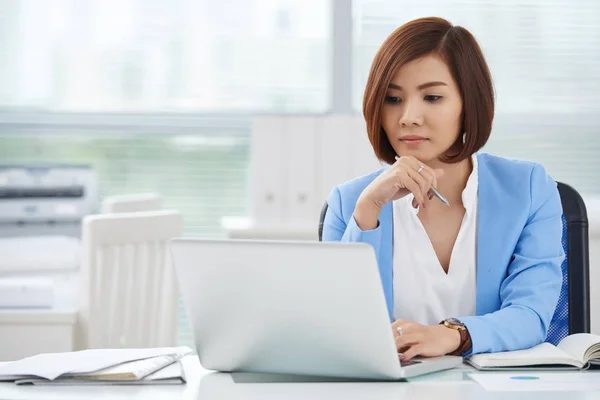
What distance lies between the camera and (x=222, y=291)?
54.9 inches

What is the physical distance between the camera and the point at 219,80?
4.27 metres

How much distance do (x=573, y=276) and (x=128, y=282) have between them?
4.37ft

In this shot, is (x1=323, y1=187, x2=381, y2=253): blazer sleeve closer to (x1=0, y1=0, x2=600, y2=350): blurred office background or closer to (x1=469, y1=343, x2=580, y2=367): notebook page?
(x1=469, y1=343, x2=580, y2=367): notebook page

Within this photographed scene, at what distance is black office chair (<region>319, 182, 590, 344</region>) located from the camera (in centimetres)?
192

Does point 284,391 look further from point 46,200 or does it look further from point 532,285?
point 46,200

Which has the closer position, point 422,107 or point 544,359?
point 544,359

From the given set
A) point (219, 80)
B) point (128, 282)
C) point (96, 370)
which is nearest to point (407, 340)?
point (96, 370)

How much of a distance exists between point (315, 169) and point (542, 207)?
185 cm

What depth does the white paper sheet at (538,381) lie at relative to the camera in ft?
4.52

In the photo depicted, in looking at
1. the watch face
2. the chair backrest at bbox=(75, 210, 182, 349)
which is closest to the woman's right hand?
the watch face

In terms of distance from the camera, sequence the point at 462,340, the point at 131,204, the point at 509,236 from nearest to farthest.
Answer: the point at 462,340
the point at 509,236
the point at 131,204

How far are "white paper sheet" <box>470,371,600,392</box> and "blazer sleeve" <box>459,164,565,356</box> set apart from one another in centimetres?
14

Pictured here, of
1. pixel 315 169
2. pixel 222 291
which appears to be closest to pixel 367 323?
pixel 222 291

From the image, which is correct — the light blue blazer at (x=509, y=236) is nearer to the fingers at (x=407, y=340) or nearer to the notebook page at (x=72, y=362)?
the fingers at (x=407, y=340)
